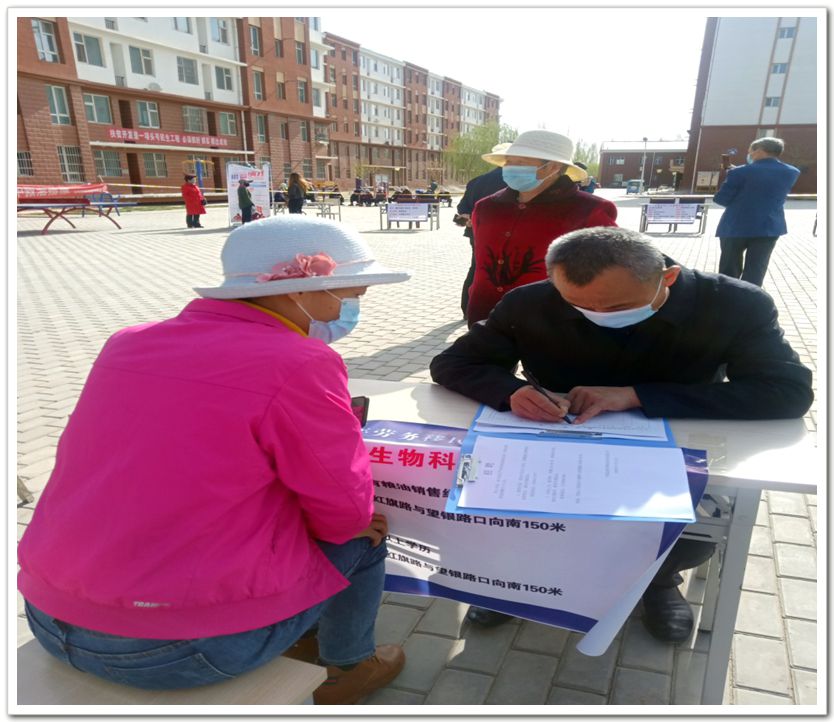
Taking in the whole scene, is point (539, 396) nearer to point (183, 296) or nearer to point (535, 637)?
point (535, 637)

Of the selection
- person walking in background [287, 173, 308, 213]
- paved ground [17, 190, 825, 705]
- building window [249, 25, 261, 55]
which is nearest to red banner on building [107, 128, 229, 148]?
building window [249, 25, 261, 55]

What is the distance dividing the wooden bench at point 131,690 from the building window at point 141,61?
36057 millimetres

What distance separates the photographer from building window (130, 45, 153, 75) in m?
30.7

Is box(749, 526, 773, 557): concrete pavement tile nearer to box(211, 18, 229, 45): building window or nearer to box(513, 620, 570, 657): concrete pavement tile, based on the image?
box(513, 620, 570, 657): concrete pavement tile

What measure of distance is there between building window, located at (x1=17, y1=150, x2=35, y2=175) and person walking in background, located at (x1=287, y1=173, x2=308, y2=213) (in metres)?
18.6

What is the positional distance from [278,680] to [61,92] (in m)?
33.8

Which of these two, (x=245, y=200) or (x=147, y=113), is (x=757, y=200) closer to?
(x=245, y=200)

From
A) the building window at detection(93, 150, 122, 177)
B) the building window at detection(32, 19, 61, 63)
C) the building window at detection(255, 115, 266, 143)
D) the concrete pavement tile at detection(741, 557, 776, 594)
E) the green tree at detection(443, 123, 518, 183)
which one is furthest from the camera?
the green tree at detection(443, 123, 518, 183)

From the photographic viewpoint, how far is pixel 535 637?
2.04 m

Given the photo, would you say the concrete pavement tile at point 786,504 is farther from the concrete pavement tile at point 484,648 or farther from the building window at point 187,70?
the building window at point 187,70

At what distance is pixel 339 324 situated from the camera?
1.60 metres

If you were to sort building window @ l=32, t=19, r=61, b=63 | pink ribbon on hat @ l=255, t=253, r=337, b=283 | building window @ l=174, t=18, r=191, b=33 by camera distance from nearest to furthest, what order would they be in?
1. pink ribbon on hat @ l=255, t=253, r=337, b=283
2. building window @ l=32, t=19, r=61, b=63
3. building window @ l=174, t=18, r=191, b=33

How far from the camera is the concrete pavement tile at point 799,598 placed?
6.91ft

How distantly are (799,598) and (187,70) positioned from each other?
38609 mm
